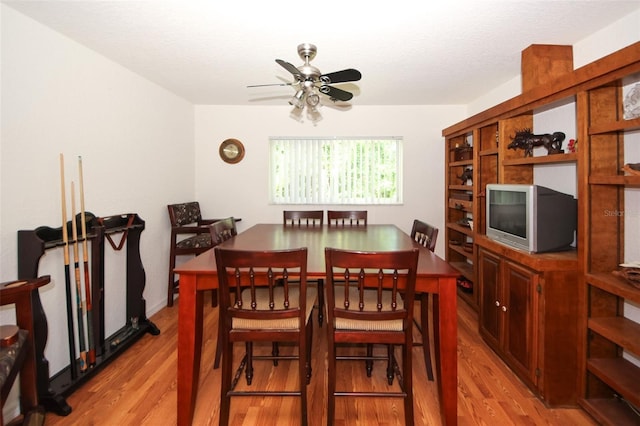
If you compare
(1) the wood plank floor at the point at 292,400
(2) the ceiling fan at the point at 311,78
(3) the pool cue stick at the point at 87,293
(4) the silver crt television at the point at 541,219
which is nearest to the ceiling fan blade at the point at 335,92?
(2) the ceiling fan at the point at 311,78

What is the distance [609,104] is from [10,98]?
11.0ft

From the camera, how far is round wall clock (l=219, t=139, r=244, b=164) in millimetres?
4336

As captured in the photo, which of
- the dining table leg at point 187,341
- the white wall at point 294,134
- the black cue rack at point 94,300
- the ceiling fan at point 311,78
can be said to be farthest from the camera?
the white wall at point 294,134

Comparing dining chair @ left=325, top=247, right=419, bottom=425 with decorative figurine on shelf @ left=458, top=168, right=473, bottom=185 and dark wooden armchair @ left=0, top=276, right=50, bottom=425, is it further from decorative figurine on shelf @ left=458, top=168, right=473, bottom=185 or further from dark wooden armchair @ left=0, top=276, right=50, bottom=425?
decorative figurine on shelf @ left=458, top=168, right=473, bottom=185

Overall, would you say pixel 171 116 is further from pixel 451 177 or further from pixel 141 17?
pixel 451 177

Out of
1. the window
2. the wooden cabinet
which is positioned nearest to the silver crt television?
the wooden cabinet

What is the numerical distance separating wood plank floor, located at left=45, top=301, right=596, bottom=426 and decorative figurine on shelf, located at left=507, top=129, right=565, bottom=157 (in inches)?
61.7

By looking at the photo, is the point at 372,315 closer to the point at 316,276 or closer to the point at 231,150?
the point at 316,276

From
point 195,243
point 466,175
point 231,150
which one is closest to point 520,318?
point 466,175

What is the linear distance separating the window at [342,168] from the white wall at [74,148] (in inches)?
59.8

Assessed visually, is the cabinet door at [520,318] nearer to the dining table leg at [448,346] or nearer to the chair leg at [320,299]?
the dining table leg at [448,346]

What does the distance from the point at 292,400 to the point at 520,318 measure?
1.54 metres

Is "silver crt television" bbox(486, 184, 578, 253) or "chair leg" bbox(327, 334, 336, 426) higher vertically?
"silver crt television" bbox(486, 184, 578, 253)

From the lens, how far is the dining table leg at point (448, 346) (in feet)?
5.49
